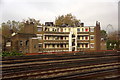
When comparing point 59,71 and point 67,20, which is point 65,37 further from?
point 59,71

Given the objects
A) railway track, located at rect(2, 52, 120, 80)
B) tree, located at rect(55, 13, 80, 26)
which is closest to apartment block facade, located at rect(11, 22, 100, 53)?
tree, located at rect(55, 13, 80, 26)

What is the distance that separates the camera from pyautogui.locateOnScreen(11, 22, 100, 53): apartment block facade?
156 feet

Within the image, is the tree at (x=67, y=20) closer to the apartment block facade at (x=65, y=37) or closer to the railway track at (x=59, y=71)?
the apartment block facade at (x=65, y=37)

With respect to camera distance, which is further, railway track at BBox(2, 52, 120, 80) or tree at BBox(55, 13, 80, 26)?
tree at BBox(55, 13, 80, 26)

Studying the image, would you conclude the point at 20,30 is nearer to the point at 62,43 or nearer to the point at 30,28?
the point at 30,28

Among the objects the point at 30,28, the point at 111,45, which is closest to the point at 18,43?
the point at 30,28

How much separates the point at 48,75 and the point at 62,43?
38833mm

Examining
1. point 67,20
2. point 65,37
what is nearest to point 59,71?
point 65,37

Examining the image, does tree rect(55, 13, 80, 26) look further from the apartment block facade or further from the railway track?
the railway track

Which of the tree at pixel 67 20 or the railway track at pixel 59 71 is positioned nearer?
the railway track at pixel 59 71

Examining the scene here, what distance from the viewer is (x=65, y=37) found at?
5197 cm

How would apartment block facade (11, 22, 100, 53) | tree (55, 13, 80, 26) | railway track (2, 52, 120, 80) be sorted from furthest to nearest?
tree (55, 13, 80, 26), apartment block facade (11, 22, 100, 53), railway track (2, 52, 120, 80)

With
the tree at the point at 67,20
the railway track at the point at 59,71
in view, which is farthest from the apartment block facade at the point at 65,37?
the railway track at the point at 59,71

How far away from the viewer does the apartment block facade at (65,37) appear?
47469 millimetres
